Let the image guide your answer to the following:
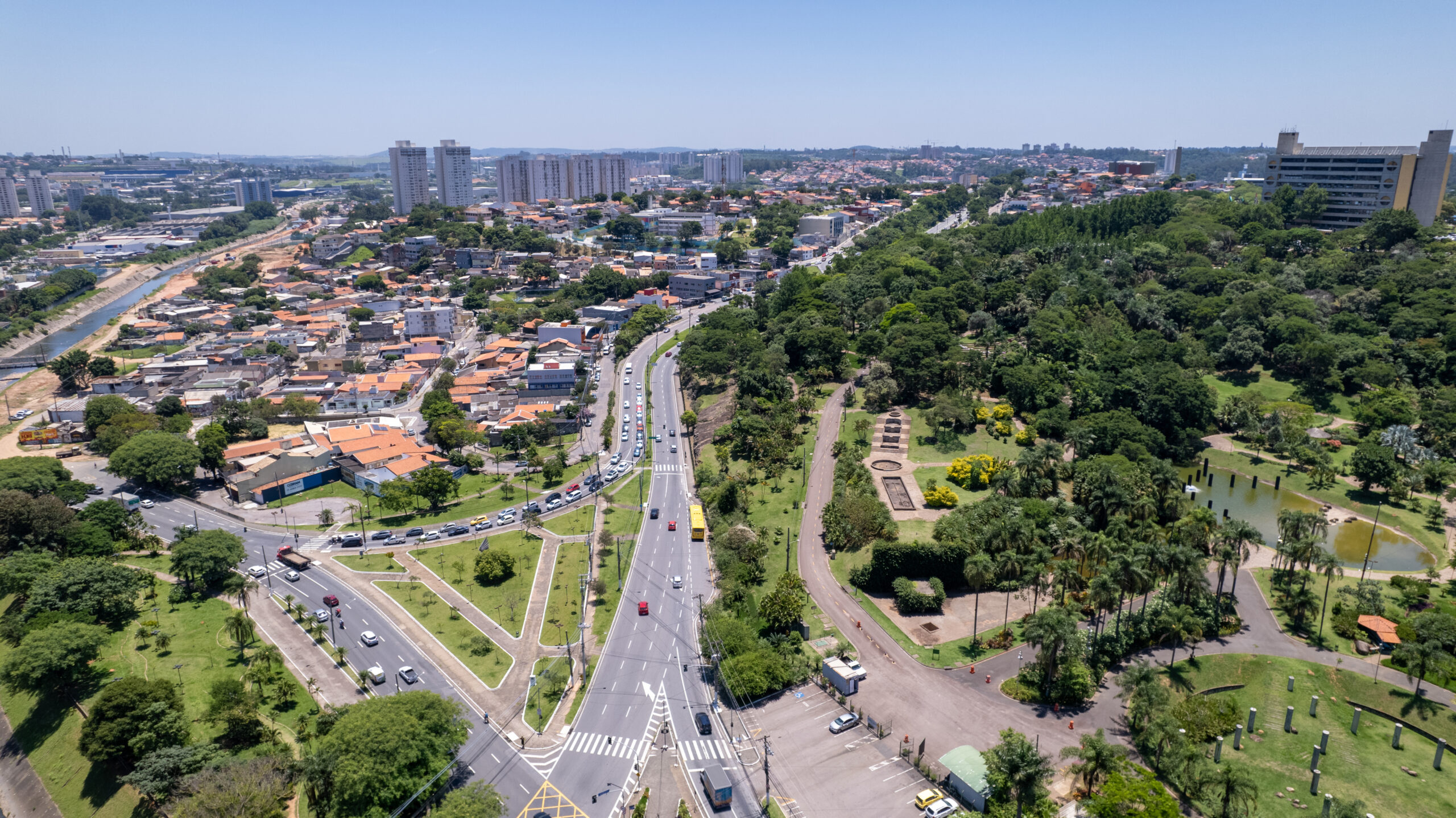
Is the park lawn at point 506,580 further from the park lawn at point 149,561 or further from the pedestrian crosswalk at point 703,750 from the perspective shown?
the park lawn at point 149,561

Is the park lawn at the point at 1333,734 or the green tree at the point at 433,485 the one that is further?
the green tree at the point at 433,485

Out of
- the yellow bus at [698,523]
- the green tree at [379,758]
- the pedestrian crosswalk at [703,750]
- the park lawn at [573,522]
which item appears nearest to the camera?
the green tree at [379,758]

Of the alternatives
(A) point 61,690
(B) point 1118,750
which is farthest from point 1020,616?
(A) point 61,690

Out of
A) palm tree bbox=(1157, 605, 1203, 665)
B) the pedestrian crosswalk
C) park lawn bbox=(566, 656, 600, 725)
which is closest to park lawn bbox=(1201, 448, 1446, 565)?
palm tree bbox=(1157, 605, 1203, 665)

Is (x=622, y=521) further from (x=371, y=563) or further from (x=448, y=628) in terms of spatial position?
(x=371, y=563)

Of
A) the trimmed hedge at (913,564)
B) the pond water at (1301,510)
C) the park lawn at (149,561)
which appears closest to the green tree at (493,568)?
the trimmed hedge at (913,564)

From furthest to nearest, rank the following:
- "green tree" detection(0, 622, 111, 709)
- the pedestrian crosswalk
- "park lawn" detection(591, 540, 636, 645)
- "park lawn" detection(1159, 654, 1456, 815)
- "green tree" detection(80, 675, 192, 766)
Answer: "park lawn" detection(591, 540, 636, 645) → "green tree" detection(0, 622, 111, 709) → "green tree" detection(80, 675, 192, 766) → the pedestrian crosswalk → "park lawn" detection(1159, 654, 1456, 815)

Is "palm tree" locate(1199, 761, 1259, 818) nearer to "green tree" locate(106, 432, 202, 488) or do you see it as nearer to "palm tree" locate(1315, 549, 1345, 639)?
"palm tree" locate(1315, 549, 1345, 639)

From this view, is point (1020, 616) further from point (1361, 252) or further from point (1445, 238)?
point (1445, 238)
